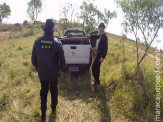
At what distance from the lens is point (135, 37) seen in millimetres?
5613

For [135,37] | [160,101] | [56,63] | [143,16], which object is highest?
[143,16]

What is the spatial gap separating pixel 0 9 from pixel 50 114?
Answer: 5008 cm

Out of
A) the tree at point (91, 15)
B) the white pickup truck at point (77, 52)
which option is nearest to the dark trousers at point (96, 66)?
the white pickup truck at point (77, 52)

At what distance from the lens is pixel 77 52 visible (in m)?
6.37

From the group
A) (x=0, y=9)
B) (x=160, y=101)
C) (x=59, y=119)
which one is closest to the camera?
(x=59, y=119)

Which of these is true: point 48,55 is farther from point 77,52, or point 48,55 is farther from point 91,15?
point 91,15

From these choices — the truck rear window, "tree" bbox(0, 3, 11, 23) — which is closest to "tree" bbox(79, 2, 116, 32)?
the truck rear window

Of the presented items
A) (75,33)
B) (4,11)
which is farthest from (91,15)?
(4,11)

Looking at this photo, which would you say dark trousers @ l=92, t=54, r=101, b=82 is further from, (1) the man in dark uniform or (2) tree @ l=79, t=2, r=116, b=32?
(2) tree @ l=79, t=2, r=116, b=32

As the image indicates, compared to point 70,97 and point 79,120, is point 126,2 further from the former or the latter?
point 79,120

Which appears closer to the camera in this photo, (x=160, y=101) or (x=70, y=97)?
(x=160, y=101)

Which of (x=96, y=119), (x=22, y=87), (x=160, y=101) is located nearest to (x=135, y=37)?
(x=160, y=101)

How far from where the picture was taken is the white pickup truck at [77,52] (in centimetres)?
633

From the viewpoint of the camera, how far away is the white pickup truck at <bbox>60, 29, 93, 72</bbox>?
6.33 m
